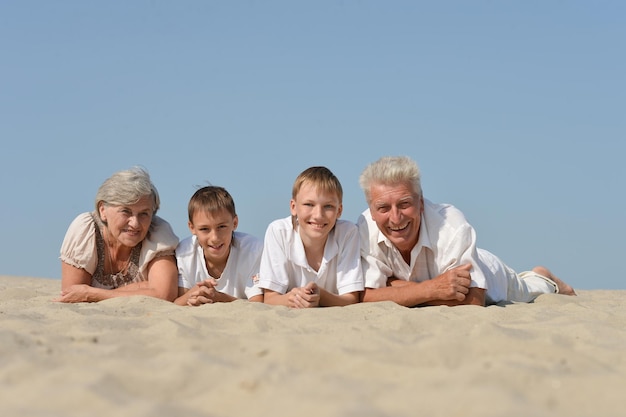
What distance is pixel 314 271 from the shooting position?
5898 mm

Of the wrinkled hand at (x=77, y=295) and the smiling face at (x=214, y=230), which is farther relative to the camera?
the wrinkled hand at (x=77, y=295)

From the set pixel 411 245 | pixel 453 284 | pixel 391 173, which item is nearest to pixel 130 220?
pixel 391 173

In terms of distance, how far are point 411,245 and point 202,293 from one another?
1732 millimetres

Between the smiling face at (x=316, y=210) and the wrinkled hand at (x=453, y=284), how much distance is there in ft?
3.16

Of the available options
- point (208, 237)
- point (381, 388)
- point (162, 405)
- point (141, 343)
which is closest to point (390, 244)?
point (208, 237)

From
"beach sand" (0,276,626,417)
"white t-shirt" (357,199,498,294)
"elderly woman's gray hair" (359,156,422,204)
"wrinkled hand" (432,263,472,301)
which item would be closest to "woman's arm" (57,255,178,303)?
"beach sand" (0,276,626,417)

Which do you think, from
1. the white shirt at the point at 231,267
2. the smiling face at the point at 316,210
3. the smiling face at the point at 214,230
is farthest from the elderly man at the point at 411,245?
the smiling face at the point at 214,230

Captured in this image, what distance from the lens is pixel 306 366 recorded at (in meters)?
3.20

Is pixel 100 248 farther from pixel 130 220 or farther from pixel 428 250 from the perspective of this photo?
pixel 428 250

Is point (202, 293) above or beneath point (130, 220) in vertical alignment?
beneath

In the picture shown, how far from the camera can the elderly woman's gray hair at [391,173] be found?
5660mm

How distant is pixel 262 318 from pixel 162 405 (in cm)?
180

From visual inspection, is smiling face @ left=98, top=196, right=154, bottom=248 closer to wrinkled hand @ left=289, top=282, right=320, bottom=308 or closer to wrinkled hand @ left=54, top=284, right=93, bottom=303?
wrinkled hand @ left=54, top=284, right=93, bottom=303

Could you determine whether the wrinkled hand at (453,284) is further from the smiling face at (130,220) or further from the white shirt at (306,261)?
the smiling face at (130,220)
